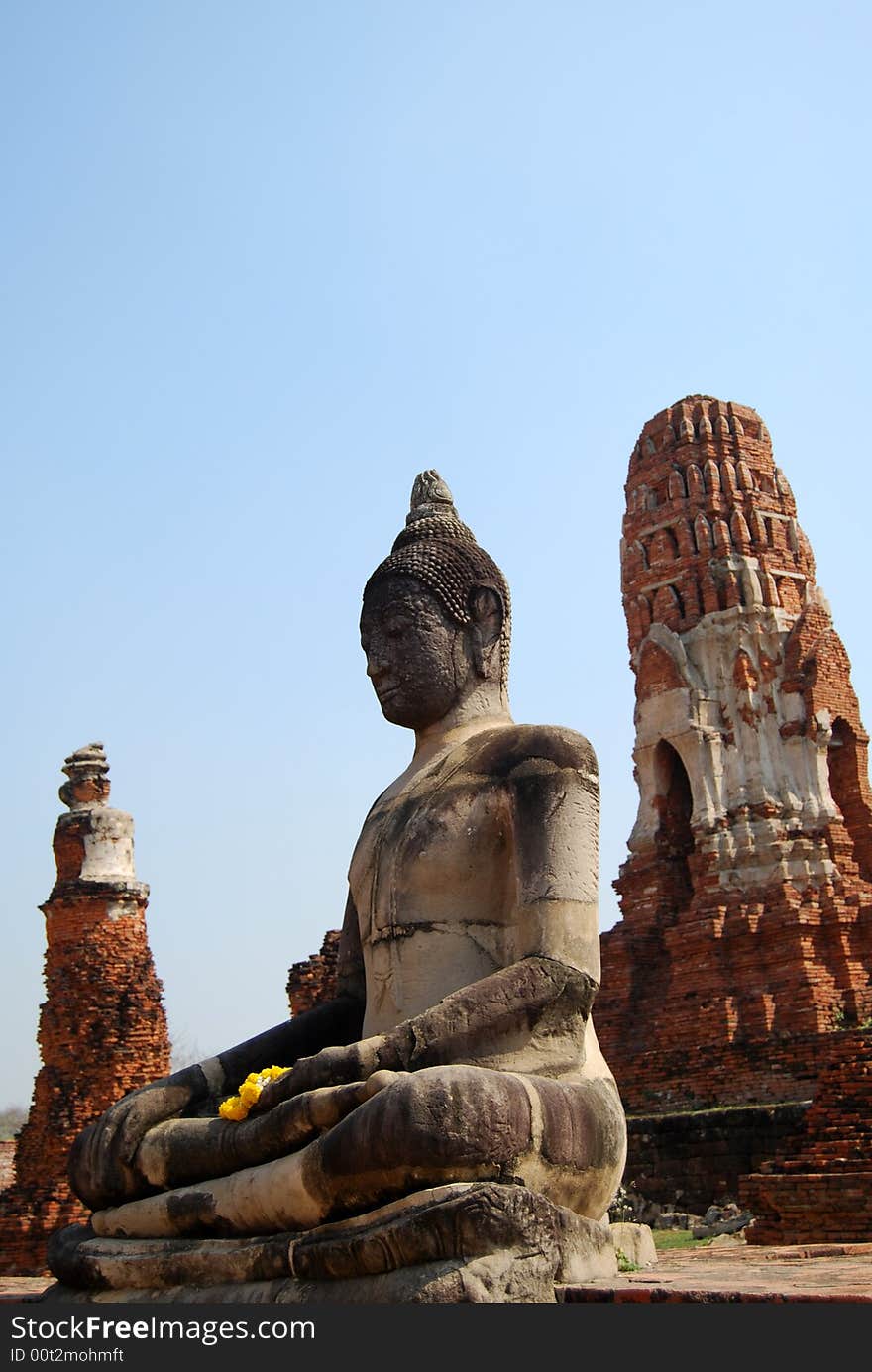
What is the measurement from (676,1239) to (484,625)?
340 inches

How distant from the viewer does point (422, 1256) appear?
4.10 meters

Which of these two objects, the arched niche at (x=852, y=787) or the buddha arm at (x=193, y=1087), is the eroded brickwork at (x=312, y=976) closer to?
the arched niche at (x=852, y=787)

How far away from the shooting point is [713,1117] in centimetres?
1599

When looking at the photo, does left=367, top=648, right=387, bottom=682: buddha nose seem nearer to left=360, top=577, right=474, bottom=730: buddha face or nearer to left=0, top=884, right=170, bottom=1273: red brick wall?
left=360, top=577, right=474, bottom=730: buddha face

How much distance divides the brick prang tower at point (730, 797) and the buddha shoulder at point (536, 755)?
13198mm

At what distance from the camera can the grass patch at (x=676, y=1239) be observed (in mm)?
12317

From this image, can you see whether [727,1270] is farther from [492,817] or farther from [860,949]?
[860,949]

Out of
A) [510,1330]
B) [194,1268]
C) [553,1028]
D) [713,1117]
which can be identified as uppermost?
[713,1117]

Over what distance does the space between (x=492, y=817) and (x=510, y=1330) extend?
1.91 metres

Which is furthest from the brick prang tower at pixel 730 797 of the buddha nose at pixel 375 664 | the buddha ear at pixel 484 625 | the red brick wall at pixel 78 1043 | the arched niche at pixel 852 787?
the buddha nose at pixel 375 664

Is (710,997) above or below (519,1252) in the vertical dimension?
above

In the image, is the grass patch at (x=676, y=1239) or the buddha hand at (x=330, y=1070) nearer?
the buddha hand at (x=330, y=1070)

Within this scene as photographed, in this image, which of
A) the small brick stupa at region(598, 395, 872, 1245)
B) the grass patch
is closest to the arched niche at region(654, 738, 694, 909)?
the small brick stupa at region(598, 395, 872, 1245)

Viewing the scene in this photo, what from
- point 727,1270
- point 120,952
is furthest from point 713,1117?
point 727,1270
